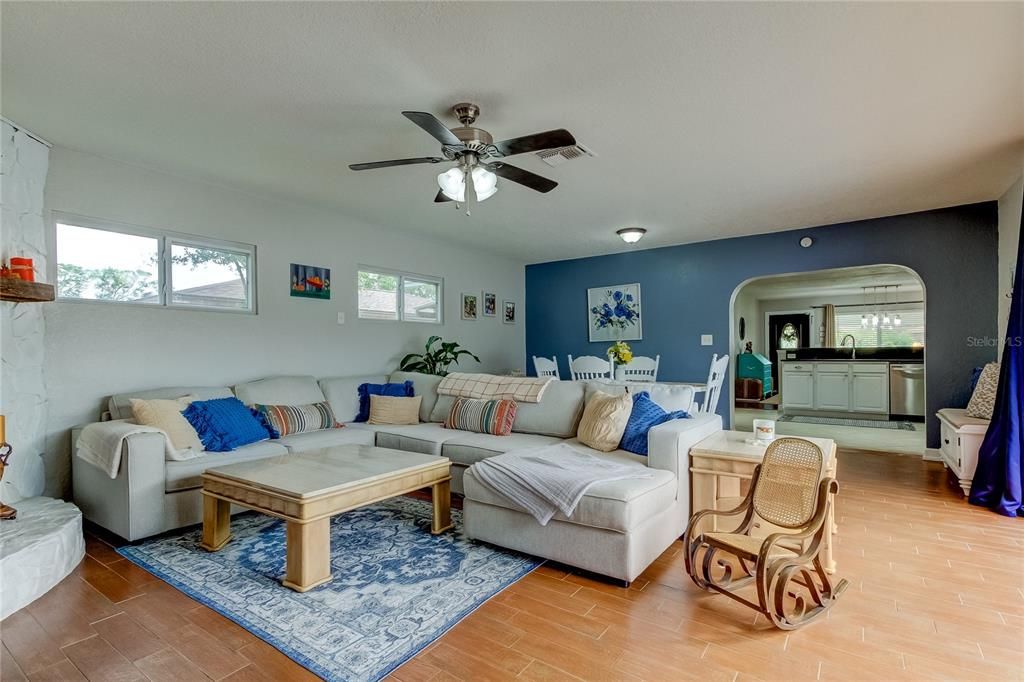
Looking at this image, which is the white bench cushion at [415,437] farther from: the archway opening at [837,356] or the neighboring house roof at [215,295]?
the archway opening at [837,356]

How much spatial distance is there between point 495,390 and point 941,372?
4.33 meters

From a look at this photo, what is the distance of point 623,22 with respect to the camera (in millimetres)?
1945

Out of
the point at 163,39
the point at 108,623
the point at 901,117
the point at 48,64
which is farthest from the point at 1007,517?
the point at 48,64

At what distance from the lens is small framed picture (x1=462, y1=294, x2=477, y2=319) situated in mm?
6414

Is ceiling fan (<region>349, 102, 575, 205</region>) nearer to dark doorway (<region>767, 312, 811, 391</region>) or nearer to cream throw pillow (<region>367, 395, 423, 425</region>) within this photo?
cream throw pillow (<region>367, 395, 423, 425</region>)

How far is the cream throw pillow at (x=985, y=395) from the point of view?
385 cm

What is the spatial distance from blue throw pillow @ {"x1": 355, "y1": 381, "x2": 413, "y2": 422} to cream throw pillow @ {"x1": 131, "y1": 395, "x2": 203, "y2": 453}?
4.91 feet

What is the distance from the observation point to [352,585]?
2.33 m

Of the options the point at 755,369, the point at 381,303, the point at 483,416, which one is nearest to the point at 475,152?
the point at 483,416

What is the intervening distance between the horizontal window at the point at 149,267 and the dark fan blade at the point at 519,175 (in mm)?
2642

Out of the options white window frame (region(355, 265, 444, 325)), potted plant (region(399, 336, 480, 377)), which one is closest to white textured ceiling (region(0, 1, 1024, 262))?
white window frame (region(355, 265, 444, 325))

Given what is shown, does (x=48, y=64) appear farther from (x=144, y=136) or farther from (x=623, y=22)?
(x=623, y=22)

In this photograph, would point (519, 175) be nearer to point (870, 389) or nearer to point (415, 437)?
point (415, 437)

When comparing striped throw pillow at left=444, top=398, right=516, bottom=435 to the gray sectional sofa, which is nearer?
the gray sectional sofa
